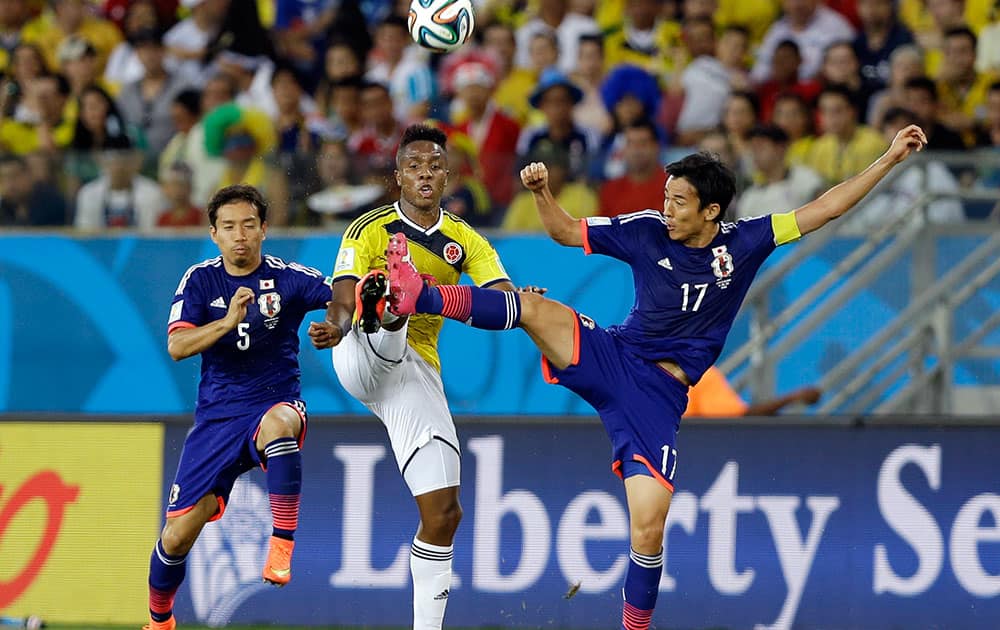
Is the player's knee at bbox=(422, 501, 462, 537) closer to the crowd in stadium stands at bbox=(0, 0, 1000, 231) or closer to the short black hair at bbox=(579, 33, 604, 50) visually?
the crowd in stadium stands at bbox=(0, 0, 1000, 231)

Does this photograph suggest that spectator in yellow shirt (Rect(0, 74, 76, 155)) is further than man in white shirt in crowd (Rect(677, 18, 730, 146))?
Yes

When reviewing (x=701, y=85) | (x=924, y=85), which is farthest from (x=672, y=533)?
(x=701, y=85)

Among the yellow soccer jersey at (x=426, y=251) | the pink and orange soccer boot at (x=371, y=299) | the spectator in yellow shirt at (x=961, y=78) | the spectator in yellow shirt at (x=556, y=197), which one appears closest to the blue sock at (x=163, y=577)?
the yellow soccer jersey at (x=426, y=251)

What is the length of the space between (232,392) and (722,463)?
2.88 meters

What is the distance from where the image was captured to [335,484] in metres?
9.30

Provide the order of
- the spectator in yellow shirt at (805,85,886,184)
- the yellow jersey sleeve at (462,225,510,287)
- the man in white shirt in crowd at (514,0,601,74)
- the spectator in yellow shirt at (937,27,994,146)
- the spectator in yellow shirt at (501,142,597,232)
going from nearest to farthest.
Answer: the yellow jersey sleeve at (462,225,510,287) → the spectator in yellow shirt at (805,85,886,184) → the spectator in yellow shirt at (501,142,597,232) → the spectator in yellow shirt at (937,27,994,146) → the man in white shirt in crowd at (514,0,601,74)

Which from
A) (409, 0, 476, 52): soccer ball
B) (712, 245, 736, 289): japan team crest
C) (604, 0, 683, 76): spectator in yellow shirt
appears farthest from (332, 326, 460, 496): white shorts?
(604, 0, 683, 76): spectator in yellow shirt

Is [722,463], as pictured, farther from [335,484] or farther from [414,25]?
[414,25]

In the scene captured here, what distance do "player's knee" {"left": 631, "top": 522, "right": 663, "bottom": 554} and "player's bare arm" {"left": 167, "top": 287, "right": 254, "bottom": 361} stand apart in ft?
6.73

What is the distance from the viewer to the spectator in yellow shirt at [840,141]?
1052 centimetres

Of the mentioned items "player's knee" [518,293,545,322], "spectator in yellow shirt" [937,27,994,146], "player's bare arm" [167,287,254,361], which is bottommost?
"player's bare arm" [167,287,254,361]

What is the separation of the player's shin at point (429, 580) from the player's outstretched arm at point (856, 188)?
7.60ft

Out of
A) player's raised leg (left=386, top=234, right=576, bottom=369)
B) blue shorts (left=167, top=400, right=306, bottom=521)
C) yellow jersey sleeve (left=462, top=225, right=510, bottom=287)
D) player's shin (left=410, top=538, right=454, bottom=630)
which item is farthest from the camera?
yellow jersey sleeve (left=462, top=225, right=510, bottom=287)

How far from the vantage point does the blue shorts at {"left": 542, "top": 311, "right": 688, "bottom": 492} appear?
7484 millimetres
